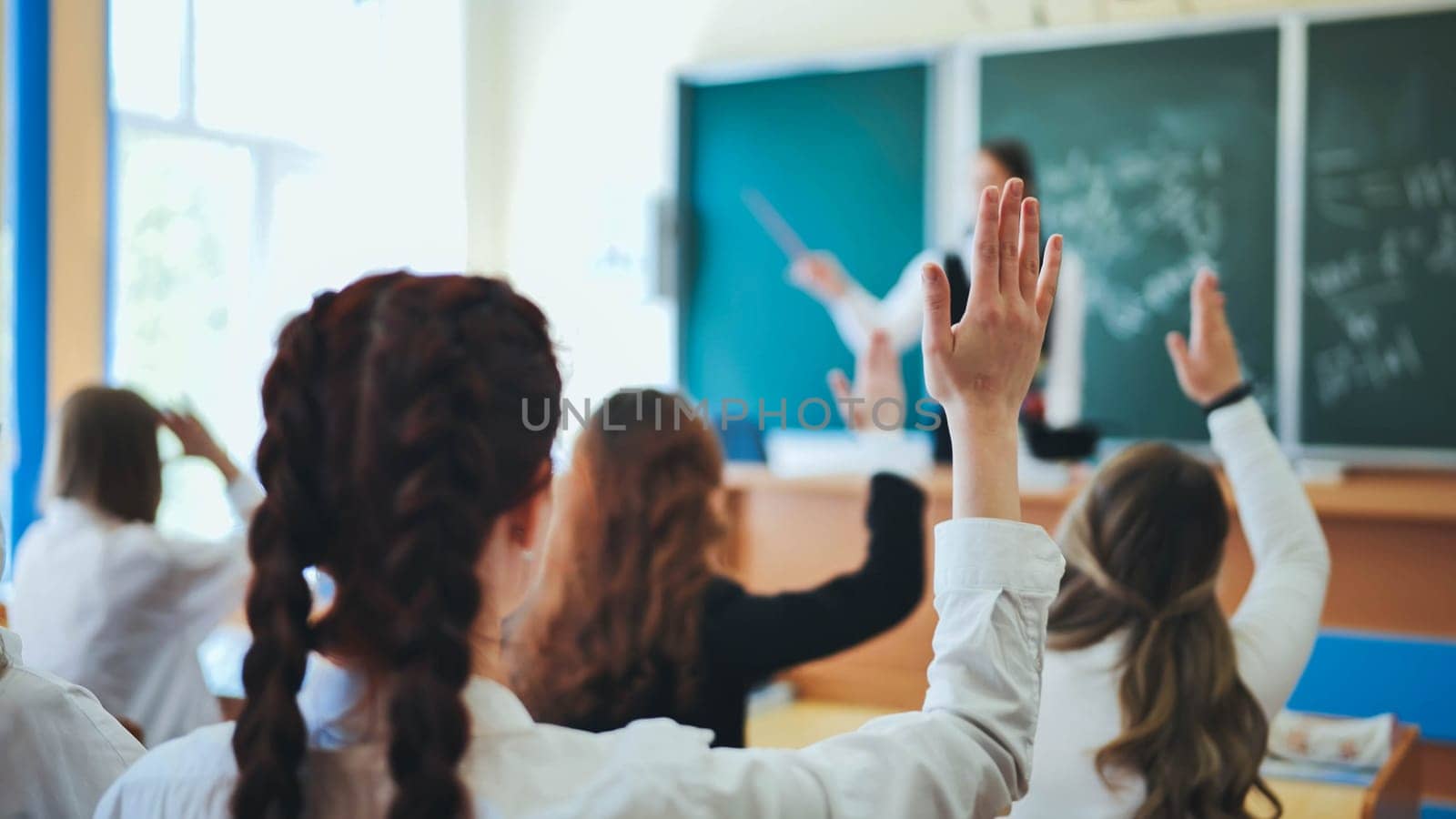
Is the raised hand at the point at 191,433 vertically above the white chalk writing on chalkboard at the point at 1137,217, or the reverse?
the white chalk writing on chalkboard at the point at 1137,217

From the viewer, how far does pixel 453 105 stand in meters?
5.36

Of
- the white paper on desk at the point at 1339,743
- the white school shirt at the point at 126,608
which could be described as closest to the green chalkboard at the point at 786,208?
the white paper on desk at the point at 1339,743

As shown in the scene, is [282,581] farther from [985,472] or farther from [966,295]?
[966,295]

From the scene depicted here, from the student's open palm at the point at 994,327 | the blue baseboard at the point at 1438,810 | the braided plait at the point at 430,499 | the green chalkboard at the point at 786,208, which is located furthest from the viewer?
the green chalkboard at the point at 786,208

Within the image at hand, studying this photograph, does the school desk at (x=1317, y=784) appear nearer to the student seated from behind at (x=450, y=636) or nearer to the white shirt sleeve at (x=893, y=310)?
the student seated from behind at (x=450, y=636)

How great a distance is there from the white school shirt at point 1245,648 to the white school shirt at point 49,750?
34.1 inches

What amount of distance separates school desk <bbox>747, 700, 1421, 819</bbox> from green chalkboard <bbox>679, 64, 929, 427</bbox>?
7.81 feet

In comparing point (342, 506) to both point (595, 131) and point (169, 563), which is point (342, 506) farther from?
point (595, 131)

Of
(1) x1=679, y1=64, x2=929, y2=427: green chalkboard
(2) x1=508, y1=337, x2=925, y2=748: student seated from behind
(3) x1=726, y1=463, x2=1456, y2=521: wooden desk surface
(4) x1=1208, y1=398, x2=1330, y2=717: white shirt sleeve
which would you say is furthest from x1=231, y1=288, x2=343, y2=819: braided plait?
(1) x1=679, y1=64, x2=929, y2=427: green chalkboard

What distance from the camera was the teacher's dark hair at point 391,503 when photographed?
0.67 metres

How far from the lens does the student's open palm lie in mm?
767

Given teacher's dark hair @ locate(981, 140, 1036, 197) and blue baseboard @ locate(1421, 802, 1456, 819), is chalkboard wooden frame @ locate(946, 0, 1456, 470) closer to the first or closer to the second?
teacher's dark hair @ locate(981, 140, 1036, 197)

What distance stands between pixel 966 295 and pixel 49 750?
9.67 ft

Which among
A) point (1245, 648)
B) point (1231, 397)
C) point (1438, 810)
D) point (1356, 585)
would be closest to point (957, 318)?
point (1356, 585)
